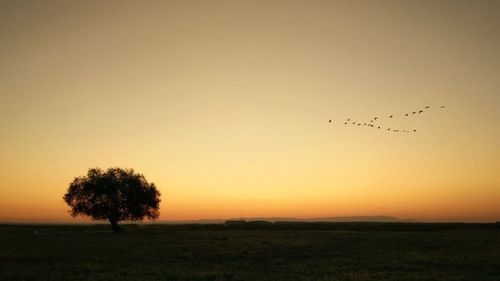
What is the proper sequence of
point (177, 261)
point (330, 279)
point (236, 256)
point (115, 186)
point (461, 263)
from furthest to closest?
point (115, 186)
point (236, 256)
point (177, 261)
point (461, 263)
point (330, 279)

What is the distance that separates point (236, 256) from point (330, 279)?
583 inches

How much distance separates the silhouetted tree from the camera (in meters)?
90.2

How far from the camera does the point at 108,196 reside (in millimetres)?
90062

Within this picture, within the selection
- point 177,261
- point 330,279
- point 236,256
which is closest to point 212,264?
point 177,261

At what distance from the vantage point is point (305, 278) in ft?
84.7

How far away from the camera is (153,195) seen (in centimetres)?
9588

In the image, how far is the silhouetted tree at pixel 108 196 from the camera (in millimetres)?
90188

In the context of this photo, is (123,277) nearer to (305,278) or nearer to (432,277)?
(305,278)

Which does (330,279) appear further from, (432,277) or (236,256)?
(236,256)

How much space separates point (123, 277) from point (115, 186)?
6789 centimetres

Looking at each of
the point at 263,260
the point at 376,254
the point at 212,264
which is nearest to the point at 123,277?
the point at 212,264

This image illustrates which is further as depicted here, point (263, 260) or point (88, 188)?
point (88, 188)

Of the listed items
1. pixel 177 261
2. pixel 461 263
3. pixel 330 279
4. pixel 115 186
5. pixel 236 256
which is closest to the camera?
pixel 330 279

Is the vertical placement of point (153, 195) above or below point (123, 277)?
above
